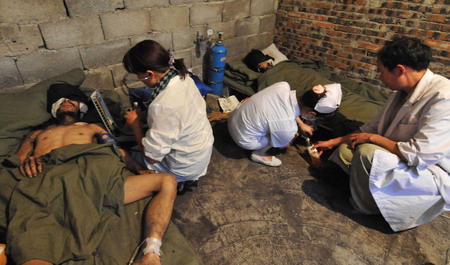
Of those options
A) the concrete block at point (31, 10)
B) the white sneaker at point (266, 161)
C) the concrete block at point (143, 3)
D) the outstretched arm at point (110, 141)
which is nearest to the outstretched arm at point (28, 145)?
the outstretched arm at point (110, 141)

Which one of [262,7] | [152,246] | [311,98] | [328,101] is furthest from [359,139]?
[262,7]

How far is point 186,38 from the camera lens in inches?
145

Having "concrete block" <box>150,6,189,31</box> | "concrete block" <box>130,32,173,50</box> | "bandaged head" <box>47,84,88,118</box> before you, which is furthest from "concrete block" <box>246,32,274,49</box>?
"bandaged head" <box>47,84,88,118</box>

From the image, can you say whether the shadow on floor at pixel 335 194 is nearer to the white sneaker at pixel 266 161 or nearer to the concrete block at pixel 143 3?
the white sneaker at pixel 266 161

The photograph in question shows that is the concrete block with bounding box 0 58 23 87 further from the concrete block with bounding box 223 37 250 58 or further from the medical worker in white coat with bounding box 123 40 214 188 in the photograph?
the concrete block with bounding box 223 37 250 58

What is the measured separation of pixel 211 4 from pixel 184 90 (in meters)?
2.34

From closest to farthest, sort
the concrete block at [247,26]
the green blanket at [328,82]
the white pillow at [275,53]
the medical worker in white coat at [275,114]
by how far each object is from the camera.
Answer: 1. the medical worker in white coat at [275,114]
2. the green blanket at [328,82]
3. the concrete block at [247,26]
4. the white pillow at [275,53]

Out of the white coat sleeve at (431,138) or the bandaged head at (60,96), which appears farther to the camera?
the bandaged head at (60,96)

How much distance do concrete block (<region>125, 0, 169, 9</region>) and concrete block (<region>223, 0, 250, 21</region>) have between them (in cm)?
106

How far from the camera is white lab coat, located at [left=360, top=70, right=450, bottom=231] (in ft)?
6.03

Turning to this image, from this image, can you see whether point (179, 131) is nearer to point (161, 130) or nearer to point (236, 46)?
point (161, 130)

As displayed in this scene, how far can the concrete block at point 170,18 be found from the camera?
128 inches

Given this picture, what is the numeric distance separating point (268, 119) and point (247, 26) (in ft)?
8.11

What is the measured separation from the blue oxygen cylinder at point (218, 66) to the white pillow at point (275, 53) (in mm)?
1008
